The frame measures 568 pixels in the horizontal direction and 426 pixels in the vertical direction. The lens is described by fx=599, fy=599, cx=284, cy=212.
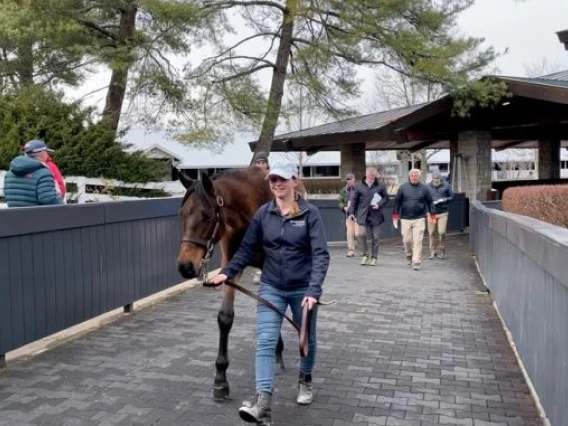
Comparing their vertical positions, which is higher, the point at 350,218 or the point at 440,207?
the point at 440,207

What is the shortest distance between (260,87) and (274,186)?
12.6m

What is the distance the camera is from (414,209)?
37.8 feet

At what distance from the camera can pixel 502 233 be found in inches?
270

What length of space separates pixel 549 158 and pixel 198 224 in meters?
22.1

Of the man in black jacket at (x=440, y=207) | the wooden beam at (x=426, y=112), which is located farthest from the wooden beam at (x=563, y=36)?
the man in black jacket at (x=440, y=207)

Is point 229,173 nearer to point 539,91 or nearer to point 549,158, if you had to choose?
point 539,91

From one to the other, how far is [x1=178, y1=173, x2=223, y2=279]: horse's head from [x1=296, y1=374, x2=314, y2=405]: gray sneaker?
3.87 feet

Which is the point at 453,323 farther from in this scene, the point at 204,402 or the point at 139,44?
the point at 139,44

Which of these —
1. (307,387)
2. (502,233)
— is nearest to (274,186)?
(307,387)

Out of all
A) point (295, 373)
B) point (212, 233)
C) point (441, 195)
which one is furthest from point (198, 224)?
point (441, 195)

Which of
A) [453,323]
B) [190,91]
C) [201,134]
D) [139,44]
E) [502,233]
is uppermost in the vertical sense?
[139,44]

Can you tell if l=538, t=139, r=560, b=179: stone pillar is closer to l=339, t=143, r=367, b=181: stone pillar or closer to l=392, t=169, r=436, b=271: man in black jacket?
l=339, t=143, r=367, b=181: stone pillar

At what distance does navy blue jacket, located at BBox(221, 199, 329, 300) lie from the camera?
4.07 metres

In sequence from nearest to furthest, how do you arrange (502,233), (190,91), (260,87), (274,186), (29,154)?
(274,186)
(29,154)
(502,233)
(190,91)
(260,87)
